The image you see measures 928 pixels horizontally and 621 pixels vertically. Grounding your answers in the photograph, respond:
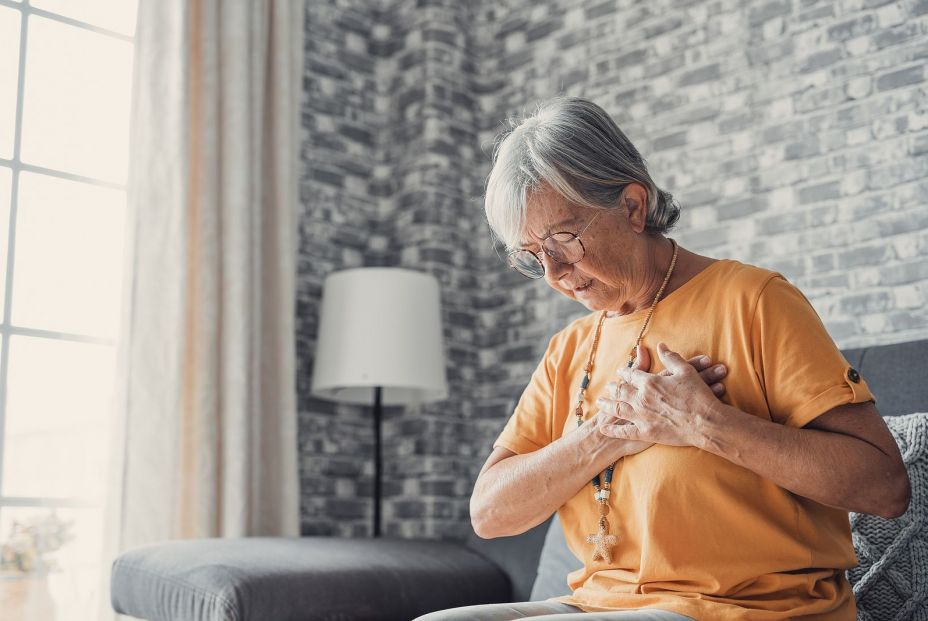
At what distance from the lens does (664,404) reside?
5.05ft

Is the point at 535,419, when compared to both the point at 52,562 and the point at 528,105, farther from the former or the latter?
the point at 528,105

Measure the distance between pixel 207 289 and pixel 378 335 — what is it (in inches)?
21.5

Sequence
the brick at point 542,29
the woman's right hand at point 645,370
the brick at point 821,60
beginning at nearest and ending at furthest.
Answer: the woman's right hand at point 645,370, the brick at point 821,60, the brick at point 542,29

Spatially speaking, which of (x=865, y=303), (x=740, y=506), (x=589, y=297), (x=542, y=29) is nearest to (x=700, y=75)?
(x=542, y=29)

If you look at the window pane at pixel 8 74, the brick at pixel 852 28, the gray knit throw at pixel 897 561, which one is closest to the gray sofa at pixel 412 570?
the gray knit throw at pixel 897 561

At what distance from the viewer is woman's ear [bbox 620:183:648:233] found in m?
1.70

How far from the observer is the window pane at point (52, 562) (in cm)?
288

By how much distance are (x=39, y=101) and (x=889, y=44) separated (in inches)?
96.9

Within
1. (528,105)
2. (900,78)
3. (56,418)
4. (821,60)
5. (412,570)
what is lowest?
(412,570)

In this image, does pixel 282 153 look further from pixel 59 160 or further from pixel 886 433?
pixel 886 433

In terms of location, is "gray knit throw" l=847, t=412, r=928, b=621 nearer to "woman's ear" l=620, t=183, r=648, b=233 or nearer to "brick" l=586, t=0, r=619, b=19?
"woman's ear" l=620, t=183, r=648, b=233

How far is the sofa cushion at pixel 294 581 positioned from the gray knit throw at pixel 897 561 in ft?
3.46

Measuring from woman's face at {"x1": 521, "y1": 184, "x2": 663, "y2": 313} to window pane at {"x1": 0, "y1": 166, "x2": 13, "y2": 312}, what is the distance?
1896mm

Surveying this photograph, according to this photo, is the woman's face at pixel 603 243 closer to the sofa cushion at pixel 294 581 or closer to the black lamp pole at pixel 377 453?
the sofa cushion at pixel 294 581
